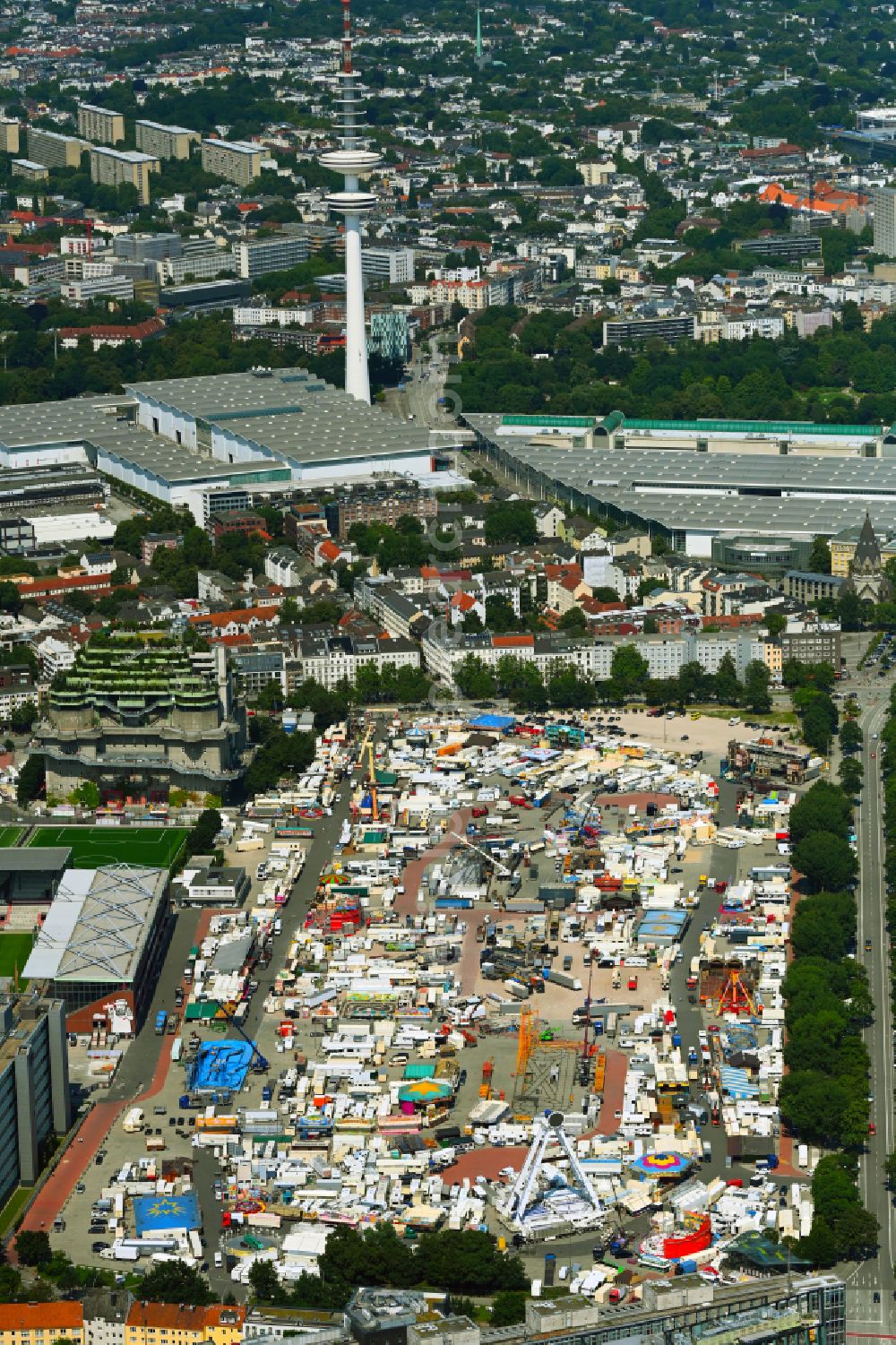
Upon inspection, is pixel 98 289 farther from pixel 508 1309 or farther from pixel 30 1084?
pixel 508 1309

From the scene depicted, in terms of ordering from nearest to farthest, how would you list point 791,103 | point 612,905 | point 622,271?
point 612,905 → point 622,271 → point 791,103

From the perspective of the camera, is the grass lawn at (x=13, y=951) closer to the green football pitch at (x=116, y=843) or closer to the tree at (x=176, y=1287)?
the green football pitch at (x=116, y=843)

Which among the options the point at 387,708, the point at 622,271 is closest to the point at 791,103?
the point at 622,271

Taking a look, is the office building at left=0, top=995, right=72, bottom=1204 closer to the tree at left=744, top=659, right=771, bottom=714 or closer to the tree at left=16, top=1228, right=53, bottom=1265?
the tree at left=16, top=1228, right=53, bottom=1265

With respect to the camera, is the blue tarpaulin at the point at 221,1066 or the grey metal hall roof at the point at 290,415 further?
the grey metal hall roof at the point at 290,415

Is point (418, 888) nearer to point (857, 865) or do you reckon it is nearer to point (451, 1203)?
point (857, 865)

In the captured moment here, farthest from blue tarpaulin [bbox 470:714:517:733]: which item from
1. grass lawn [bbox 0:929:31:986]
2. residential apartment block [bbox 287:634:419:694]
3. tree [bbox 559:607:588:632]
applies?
grass lawn [bbox 0:929:31:986]

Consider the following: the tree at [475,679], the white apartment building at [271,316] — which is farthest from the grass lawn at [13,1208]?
the white apartment building at [271,316]
